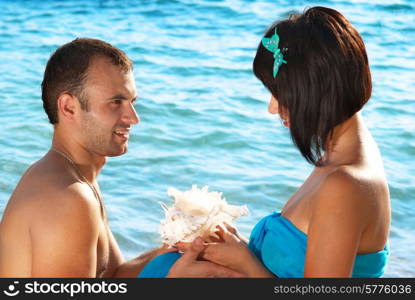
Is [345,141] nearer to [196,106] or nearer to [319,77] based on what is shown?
[319,77]

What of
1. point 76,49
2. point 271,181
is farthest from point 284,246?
point 271,181

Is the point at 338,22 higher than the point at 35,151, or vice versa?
the point at 338,22

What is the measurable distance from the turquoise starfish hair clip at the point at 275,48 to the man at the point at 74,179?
705mm

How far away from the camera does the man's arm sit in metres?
3.17

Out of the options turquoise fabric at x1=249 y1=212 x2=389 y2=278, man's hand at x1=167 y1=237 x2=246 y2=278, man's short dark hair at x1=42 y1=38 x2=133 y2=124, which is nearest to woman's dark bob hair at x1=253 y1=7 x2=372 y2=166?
turquoise fabric at x1=249 y1=212 x2=389 y2=278

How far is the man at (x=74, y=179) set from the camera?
3.19m

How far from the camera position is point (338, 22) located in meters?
3.11

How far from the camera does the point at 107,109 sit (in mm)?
3578

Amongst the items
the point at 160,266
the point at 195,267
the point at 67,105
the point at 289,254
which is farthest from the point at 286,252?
the point at 67,105

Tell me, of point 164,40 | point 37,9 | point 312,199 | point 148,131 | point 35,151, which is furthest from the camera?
point 37,9

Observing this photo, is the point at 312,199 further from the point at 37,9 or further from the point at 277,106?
the point at 37,9

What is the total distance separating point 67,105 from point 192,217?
0.71 metres

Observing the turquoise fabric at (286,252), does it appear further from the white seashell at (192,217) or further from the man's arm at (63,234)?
the man's arm at (63,234)

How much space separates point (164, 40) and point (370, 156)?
30.0ft
